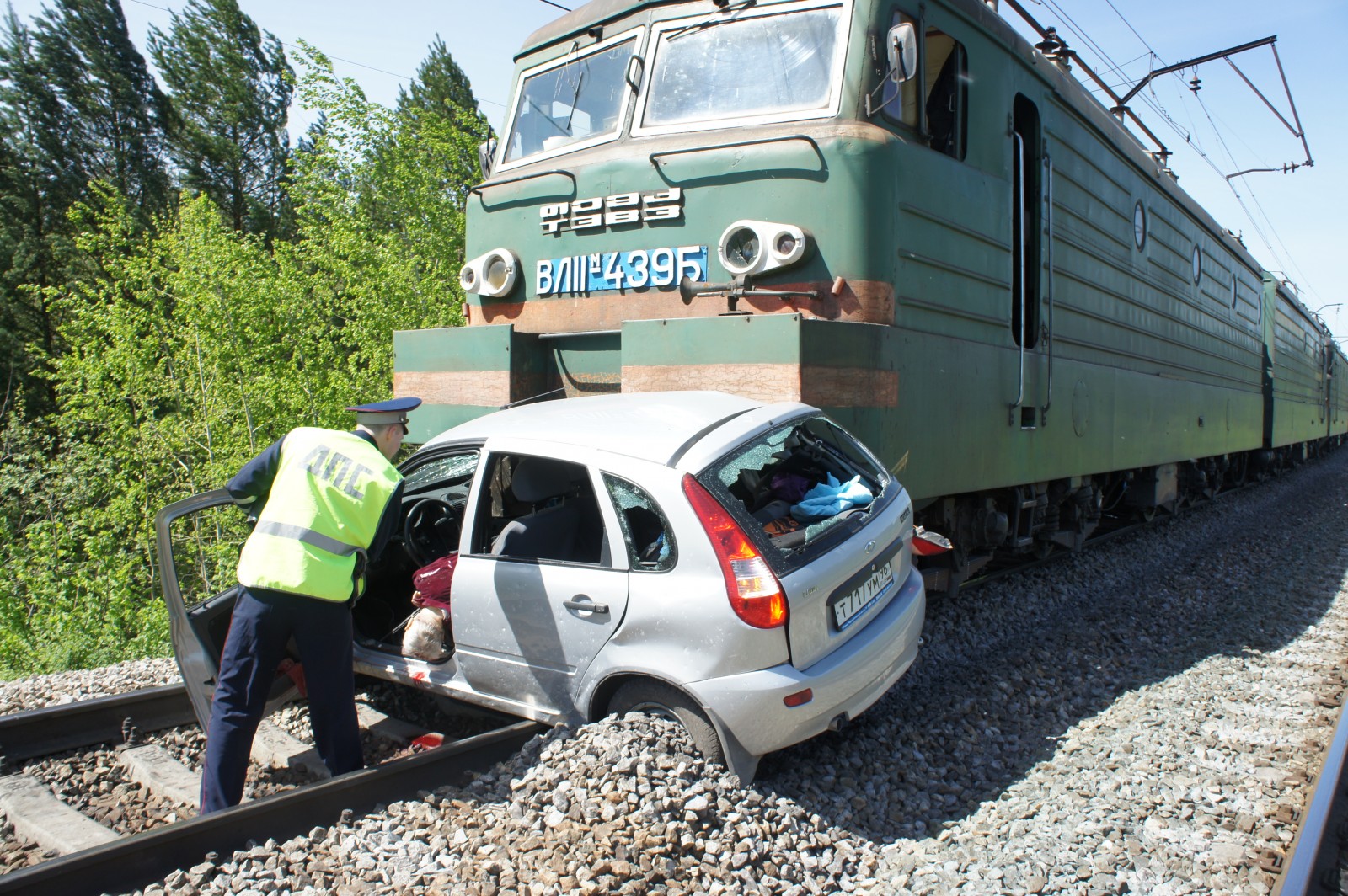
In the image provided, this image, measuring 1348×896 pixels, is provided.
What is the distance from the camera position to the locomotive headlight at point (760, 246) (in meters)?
5.14

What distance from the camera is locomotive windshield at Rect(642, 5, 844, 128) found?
539 centimetres

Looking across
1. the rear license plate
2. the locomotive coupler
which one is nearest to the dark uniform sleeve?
the rear license plate

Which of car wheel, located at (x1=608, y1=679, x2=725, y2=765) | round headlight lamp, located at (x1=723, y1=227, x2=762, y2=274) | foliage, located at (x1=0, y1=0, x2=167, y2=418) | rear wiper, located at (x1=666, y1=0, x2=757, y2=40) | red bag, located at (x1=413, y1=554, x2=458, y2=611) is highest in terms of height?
foliage, located at (x1=0, y1=0, x2=167, y2=418)

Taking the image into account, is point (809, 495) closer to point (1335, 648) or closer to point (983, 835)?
point (983, 835)

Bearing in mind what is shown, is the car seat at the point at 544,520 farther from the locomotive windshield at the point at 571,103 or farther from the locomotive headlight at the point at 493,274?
the locomotive windshield at the point at 571,103

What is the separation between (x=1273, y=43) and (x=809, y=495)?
12.6m

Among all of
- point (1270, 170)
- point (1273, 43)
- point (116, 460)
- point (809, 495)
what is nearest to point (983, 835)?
point (809, 495)

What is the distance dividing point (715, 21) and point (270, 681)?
438cm

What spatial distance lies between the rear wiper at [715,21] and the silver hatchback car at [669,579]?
2.52 meters

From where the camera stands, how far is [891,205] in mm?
5195

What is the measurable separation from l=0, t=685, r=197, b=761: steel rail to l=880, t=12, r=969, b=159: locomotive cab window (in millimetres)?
4767

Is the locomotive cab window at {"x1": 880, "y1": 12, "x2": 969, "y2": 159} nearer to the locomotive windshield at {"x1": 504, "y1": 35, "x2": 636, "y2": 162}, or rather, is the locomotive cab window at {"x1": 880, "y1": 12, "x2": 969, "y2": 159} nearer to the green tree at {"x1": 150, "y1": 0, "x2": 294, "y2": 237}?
the locomotive windshield at {"x1": 504, "y1": 35, "x2": 636, "y2": 162}

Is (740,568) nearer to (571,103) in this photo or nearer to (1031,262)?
(571,103)

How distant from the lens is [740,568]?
3.39 metres
